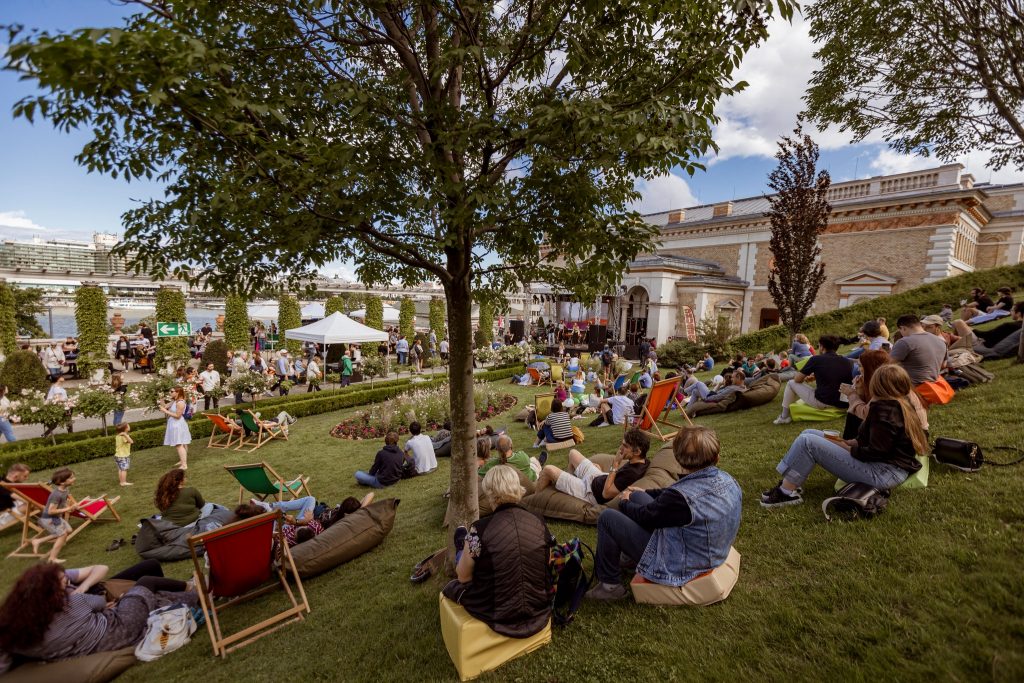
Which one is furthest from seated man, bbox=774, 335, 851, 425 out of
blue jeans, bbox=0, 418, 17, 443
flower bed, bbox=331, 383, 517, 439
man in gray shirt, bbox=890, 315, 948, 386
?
blue jeans, bbox=0, 418, 17, 443

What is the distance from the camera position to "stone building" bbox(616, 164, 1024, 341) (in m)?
19.9

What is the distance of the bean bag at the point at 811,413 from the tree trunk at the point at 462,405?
5443mm

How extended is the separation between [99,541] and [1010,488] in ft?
34.2

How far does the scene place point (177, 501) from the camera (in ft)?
17.8

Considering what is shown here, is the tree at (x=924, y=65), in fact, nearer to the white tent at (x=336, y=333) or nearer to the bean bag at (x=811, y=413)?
the bean bag at (x=811, y=413)

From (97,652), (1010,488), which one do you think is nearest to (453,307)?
(97,652)

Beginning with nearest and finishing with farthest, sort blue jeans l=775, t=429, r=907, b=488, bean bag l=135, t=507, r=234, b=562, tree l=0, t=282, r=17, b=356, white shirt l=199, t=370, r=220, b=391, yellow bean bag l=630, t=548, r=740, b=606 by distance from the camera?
yellow bean bag l=630, t=548, r=740, b=606, blue jeans l=775, t=429, r=907, b=488, bean bag l=135, t=507, r=234, b=562, white shirt l=199, t=370, r=220, b=391, tree l=0, t=282, r=17, b=356

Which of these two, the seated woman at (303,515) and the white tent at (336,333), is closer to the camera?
the seated woman at (303,515)

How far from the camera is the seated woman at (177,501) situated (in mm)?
5352

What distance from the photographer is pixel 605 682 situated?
2.53m

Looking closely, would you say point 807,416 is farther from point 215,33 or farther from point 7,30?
point 7,30

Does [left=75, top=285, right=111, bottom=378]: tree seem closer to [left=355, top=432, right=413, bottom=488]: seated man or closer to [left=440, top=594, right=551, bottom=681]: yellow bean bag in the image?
[left=355, top=432, right=413, bottom=488]: seated man

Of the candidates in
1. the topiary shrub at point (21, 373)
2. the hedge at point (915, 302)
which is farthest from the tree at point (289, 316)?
the hedge at point (915, 302)

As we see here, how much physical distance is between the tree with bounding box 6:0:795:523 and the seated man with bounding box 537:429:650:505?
1905 mm
